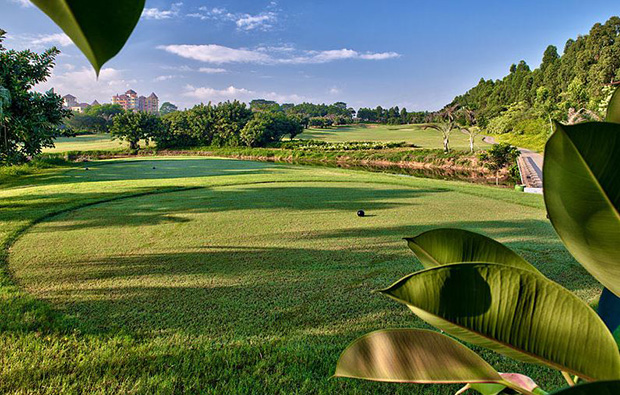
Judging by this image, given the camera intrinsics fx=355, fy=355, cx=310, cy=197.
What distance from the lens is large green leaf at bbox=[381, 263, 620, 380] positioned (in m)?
0.39

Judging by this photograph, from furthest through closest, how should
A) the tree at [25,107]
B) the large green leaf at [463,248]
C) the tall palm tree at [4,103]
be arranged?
the tree at [25,107] < the tall palm tree at [4,103] < the large green leaf at [463,248]

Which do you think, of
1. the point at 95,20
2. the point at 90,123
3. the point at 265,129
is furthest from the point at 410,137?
the point at 90,123

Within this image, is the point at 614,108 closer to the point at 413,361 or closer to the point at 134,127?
the point at 413,361

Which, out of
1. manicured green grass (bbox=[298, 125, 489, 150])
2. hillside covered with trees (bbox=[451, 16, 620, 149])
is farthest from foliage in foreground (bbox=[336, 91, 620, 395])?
manicured green grass (bbox=[298, 125, 489, 150])

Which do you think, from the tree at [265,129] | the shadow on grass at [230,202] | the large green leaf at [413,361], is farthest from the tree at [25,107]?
the tree at [265,129]

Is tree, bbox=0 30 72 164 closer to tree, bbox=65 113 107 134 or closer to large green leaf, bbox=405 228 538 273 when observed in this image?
large green leaf, bbox=405 228 538 273

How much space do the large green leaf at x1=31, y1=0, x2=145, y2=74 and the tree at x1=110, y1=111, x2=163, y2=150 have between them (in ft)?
129

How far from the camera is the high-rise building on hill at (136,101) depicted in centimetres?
13662

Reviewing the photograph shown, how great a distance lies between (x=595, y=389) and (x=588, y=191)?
0.65 feet

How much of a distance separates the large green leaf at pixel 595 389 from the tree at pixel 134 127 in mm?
39336

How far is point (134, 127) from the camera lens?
115 ft

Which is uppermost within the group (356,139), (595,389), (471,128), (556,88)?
(556,88)

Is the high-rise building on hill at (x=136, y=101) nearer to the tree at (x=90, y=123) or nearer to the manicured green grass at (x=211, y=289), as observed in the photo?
the tree at (x=90, y=123)

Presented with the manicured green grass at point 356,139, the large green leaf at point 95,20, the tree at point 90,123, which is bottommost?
the large green leaf at point 95,20
